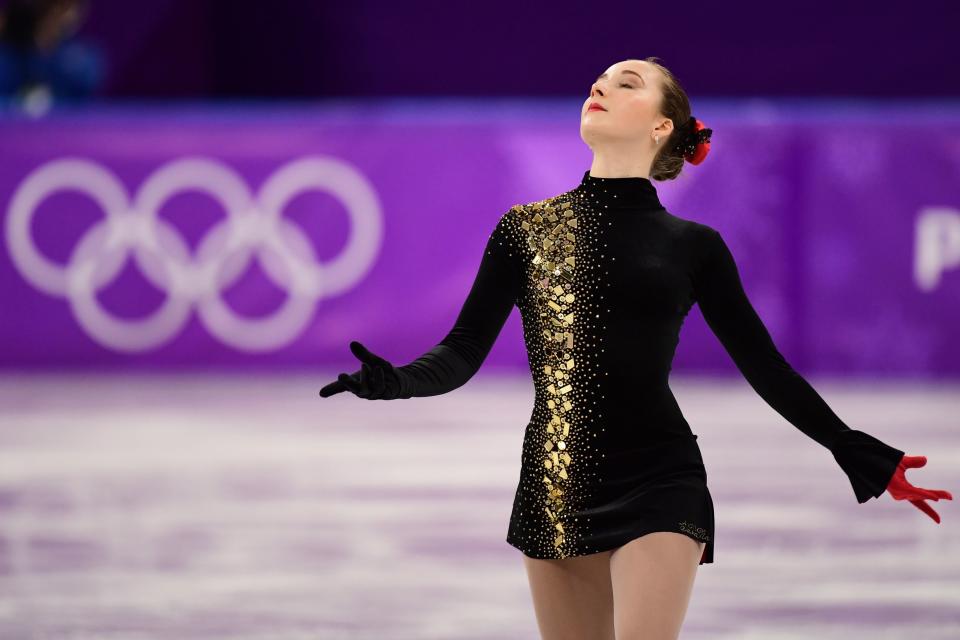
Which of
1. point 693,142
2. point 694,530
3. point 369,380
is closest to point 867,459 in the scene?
point 694,530

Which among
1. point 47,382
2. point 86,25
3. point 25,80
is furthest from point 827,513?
point 86,25

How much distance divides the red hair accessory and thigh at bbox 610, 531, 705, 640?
0.76 meters

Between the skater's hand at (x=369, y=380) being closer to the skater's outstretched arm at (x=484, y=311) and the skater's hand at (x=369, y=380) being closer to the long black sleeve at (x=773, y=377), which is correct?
the skater's outstretched arm at (x=484, y=311)

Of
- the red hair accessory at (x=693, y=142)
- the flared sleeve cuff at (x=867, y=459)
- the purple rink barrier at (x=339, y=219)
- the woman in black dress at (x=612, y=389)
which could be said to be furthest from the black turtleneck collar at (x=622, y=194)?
the purple rink barrier at (x=339, y=219)

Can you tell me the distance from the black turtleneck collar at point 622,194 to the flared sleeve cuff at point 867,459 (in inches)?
22.2

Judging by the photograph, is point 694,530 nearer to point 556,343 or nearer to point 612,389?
point 612,389

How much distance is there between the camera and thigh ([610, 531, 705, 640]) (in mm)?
2805

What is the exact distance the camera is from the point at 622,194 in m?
3.08

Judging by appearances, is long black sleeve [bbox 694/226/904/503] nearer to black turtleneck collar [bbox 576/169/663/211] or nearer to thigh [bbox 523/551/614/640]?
black turtleneck collar [bbox 576/169/663/211]

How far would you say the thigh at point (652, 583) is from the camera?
280 centimetres

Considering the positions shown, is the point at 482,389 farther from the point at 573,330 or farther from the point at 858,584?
the point at 573,330

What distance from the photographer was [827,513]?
6.06m

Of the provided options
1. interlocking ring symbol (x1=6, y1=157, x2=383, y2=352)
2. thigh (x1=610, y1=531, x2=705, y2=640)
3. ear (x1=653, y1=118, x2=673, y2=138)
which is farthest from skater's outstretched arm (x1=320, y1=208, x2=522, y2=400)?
interlocking ring symbol (x1=6, y1=157, x2=383, y2=352)

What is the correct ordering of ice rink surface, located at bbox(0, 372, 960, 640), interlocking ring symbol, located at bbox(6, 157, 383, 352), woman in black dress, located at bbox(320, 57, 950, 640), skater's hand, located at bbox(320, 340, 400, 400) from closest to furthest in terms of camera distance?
1. skater's hand, located at bbox(320, 340, 400, 400)
2. woman in black dress, located at bbox(320, 57, 950, 640)
3. ice rink surface, located at bbox(0, 372, 960, 640)
4. interlocking ring symbol, located at bbox(6, 157, 383, 352)
